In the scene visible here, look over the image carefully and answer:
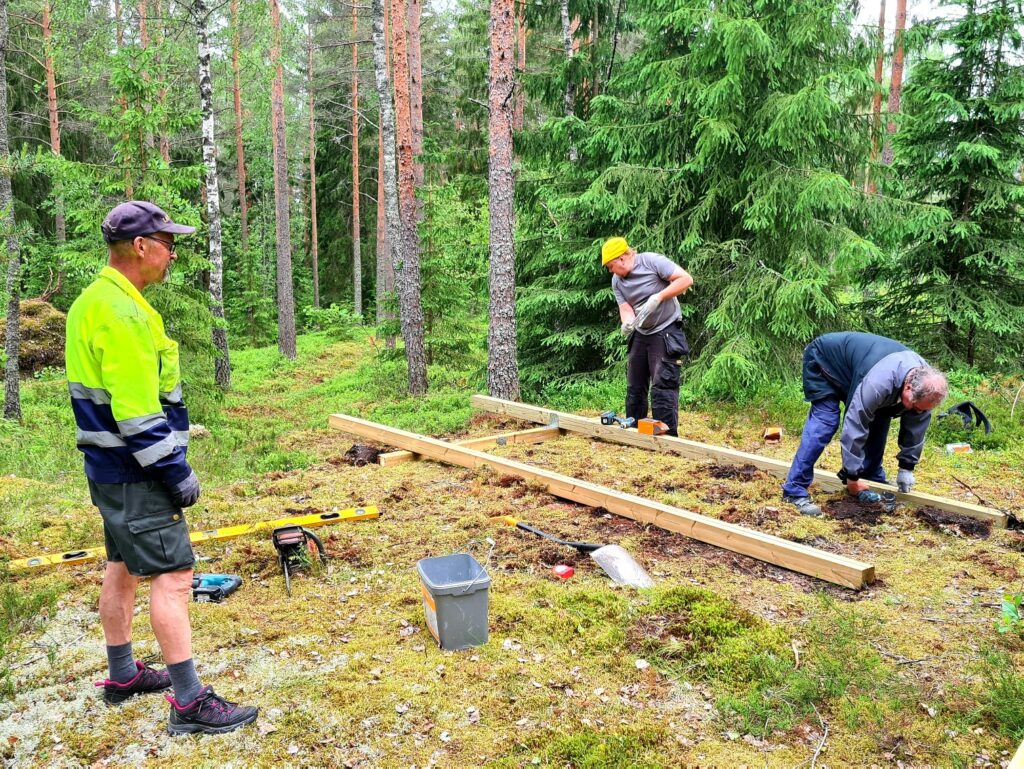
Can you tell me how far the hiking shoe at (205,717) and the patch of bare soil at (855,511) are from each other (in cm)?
408

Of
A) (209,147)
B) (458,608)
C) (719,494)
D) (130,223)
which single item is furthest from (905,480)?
(209,147)

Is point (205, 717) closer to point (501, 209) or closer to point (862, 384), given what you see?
point (862, 384)

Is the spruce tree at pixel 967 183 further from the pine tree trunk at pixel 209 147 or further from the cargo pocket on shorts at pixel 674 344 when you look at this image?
the pine tree trunk at pixel 209 147

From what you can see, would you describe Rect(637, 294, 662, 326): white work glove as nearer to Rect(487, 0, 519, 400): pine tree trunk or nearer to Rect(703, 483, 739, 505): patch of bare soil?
Rect(703, 483, 739, 505): patch of bare soil

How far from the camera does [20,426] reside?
31.5ft

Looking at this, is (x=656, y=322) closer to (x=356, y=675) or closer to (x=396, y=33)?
(x=356, y=675)

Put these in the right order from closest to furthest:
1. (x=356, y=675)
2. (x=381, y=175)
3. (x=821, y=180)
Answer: (x=356, y=675), (x=821, y=180), (x=381, y=175)

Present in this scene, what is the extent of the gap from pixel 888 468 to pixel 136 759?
6.04 meters

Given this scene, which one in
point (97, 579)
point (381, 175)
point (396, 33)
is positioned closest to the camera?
point (97, 579)

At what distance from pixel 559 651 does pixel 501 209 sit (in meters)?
6.47

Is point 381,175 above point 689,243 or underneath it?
above

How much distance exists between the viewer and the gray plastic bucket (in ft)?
10.8

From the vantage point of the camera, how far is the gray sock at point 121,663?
3.03 meters

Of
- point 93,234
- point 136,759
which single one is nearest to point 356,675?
point 136,759
